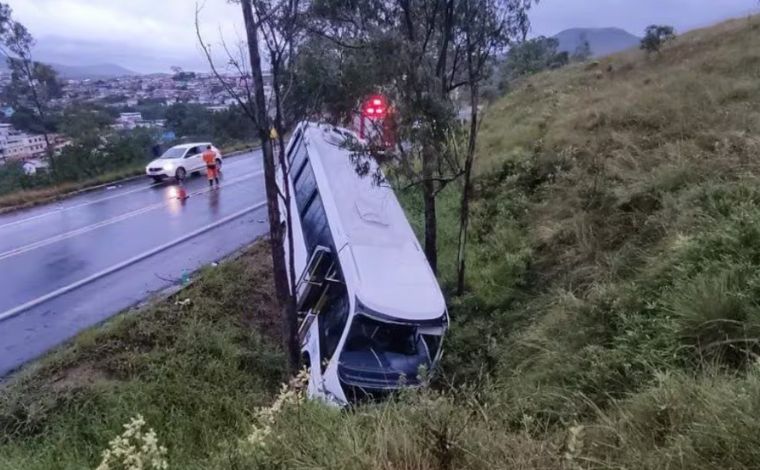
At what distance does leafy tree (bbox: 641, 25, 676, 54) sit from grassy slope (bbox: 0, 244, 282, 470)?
2222cm

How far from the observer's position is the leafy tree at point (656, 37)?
76.4 feet

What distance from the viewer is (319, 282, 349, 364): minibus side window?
652cm

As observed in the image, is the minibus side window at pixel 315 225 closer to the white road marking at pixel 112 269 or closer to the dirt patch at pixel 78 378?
the dirt patch at pixel 78 378

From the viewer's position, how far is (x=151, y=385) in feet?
22.3

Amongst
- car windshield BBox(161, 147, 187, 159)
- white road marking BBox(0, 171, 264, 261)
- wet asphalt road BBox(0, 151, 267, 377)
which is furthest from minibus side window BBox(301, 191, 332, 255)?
car windshield BBox(161, 147, 187, 159)

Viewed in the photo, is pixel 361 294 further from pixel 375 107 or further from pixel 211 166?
pixel 211 166

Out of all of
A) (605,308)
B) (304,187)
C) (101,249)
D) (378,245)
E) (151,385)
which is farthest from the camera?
(101,249)

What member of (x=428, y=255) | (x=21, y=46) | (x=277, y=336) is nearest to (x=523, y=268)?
(x=428, y=255)

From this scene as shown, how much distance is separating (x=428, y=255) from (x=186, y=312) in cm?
437

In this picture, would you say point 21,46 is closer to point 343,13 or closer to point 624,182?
point 343,13

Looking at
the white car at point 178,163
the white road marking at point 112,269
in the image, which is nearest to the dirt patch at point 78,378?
the white road marking at point 112,269

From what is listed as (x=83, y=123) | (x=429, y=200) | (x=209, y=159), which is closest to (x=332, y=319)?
(x=429, y=200)

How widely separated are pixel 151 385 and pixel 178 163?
15912 millimetres

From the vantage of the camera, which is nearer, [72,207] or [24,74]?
[72,207]
